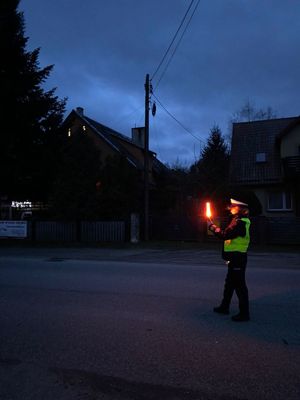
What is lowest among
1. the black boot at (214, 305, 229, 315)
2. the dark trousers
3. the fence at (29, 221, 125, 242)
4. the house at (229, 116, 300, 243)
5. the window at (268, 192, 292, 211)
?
the black boot at (214, 305, 229, 315)

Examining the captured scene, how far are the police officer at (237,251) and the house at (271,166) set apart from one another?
20.1 m

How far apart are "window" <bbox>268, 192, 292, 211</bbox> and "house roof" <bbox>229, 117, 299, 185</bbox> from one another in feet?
3.48

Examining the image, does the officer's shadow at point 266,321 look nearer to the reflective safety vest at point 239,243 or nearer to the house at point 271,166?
the reflective safety vest at point 239,243

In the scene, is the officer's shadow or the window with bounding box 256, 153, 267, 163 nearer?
the officer's shadow

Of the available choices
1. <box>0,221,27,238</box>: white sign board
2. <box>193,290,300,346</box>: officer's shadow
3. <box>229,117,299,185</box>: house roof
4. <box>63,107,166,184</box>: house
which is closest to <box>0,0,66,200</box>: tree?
<box>0,221,27,238</box>: white sign board

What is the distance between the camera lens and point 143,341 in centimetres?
574

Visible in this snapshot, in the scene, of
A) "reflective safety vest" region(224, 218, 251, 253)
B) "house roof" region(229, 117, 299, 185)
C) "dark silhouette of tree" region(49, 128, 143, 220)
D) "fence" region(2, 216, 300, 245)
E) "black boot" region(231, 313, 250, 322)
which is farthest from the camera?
"house roof" region(229, 117, 299, 185)

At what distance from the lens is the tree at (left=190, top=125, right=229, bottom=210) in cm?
3922

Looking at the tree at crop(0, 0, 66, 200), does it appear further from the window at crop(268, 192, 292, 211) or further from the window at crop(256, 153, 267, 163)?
the window at crop(268, 192, 292, 211)

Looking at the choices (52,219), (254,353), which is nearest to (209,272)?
(254,353)

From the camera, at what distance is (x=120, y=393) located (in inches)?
166

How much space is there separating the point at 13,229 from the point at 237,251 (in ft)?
66.7

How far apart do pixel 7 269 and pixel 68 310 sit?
586 cm

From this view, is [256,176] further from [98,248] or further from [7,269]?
[7,269]
